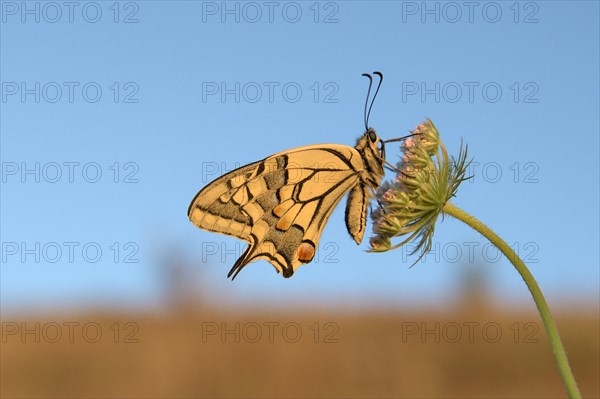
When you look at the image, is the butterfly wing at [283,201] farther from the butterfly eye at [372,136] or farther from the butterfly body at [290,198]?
the butterfly eye at [372,136]

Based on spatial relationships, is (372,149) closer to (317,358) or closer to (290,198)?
(290,198)

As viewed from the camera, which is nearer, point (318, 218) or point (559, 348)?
point (559, 348)

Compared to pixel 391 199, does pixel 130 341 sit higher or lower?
lower

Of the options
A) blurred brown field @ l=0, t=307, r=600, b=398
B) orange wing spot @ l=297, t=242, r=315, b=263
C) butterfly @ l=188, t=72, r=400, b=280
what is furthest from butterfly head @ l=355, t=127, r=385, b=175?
blurred brown field @ l=0, t=307, r=600, b=398

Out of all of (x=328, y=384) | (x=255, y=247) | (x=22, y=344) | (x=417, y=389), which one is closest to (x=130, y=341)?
(x=22, y=344)

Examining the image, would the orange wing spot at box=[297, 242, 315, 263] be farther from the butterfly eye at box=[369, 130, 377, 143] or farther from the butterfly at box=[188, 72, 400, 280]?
the butterfly eye at box=[369, 130, 377, 143]

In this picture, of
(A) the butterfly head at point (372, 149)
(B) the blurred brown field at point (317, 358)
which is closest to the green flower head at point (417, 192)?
(A) the butterfly head at point (372, 149)

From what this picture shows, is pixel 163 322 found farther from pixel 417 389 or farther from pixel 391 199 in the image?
pixel 391 199
